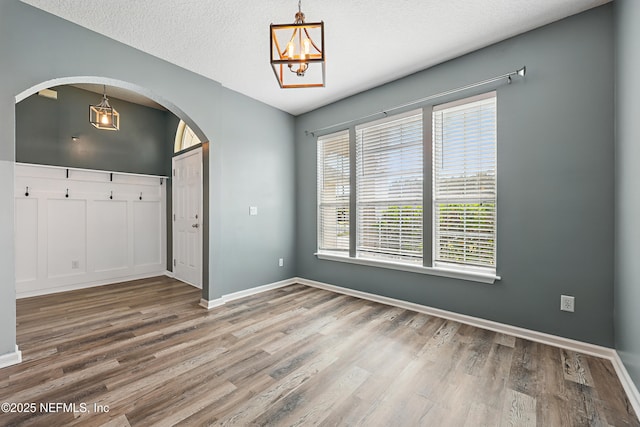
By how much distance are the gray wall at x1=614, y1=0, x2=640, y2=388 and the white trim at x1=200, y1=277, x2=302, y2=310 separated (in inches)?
139

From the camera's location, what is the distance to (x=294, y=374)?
1894 millimetres

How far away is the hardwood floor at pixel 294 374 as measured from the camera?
1.50m

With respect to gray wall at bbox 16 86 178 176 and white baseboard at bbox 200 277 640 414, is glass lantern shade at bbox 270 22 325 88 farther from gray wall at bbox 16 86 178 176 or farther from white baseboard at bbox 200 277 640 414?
gray wall at bbox 16 86 178 176

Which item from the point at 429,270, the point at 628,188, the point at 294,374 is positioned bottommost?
the point at 294,374

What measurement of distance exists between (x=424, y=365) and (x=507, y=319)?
1.10 meters

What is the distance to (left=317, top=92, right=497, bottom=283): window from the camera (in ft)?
8.75

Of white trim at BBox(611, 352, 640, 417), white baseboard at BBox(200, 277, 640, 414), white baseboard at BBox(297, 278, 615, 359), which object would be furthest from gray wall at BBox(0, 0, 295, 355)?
white trim at BBox(611, 352, 640, 417)

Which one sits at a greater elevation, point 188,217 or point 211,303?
point 188,217

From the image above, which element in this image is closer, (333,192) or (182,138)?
(333,192)

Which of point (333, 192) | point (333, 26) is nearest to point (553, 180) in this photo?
point (333, 26)

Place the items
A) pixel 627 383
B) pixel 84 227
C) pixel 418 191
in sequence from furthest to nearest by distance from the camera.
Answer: pixel 84 227, pixel 418 191, pixel 627 383

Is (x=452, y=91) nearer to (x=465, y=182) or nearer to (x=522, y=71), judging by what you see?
(x=522, y=71)

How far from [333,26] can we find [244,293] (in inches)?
128

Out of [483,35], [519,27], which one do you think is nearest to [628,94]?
[519,27]
